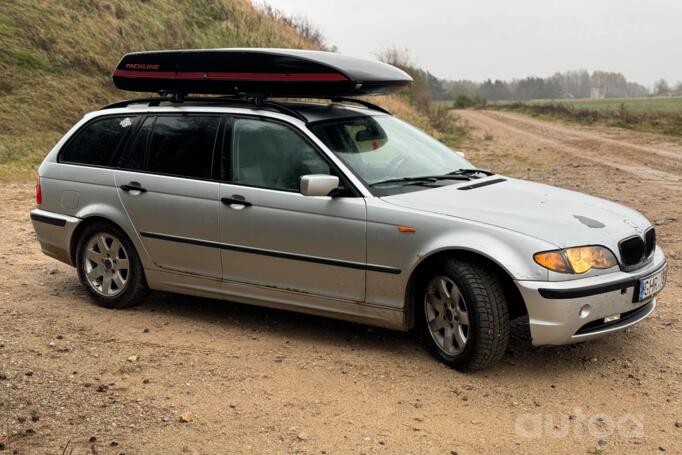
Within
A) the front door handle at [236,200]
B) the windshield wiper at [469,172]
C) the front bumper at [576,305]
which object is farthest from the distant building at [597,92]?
the front bumper at [576,305]

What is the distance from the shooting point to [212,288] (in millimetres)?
6020

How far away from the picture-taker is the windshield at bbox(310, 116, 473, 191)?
18.2 ft

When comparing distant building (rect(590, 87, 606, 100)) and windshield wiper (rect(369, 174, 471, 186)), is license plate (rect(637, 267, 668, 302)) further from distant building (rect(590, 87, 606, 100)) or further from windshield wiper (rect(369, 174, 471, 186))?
distant building (rect(590, 87, 606, 100))

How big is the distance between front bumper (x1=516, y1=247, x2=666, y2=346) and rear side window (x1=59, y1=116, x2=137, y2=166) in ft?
11.3

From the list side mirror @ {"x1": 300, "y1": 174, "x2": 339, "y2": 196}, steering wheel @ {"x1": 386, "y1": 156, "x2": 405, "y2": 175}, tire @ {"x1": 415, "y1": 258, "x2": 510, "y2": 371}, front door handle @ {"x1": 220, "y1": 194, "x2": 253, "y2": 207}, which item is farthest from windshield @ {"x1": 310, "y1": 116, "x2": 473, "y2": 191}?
tire @ {"x1": 415, "y1": 258, "x2": 510, "y2": 371}

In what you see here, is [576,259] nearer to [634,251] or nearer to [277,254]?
[634,251]

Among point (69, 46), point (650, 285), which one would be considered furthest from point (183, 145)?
point (69, 46)

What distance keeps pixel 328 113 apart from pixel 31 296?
305cm

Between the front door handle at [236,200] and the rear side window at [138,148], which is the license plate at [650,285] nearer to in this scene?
the front door handle at [236,200]

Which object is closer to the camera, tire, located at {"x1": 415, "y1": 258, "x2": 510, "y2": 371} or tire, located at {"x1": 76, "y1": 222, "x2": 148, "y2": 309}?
tire, located at {"x1": 415, "y1": 258, "x2": 510, "y2": 371}

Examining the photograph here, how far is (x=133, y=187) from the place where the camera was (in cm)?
627

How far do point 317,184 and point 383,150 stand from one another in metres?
0.76

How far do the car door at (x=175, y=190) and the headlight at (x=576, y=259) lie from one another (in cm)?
233

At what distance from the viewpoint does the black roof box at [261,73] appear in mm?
5605
